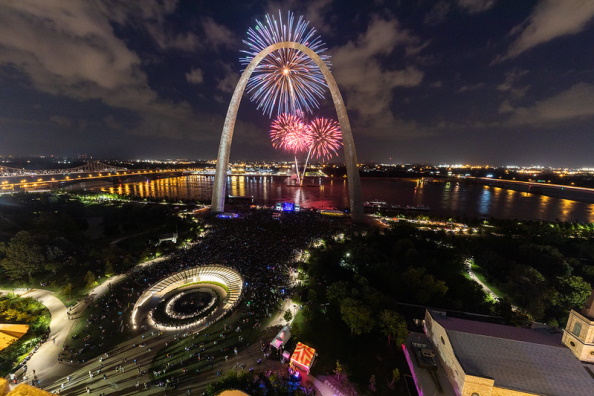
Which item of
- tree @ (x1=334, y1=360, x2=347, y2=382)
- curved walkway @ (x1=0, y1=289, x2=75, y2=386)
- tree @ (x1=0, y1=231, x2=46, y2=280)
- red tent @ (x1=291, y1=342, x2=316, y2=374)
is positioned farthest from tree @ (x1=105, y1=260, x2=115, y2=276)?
tree @ (x1=334, y1=360, x2=347, y2=382)

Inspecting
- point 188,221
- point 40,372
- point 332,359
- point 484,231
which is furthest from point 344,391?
point 484,231

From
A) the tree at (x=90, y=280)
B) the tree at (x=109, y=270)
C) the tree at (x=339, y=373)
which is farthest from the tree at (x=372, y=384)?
the tree at (x=109, y=270)

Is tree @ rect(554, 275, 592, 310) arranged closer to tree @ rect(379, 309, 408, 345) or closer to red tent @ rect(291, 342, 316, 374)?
tree @ rect(379, 309, 408, 345)

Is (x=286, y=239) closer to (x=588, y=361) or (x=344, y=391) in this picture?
(x=344, y=391)

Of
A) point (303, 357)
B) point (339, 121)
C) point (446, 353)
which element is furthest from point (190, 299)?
point (339, 121)

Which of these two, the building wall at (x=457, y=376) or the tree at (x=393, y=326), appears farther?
the tree at (x=393, y=326)

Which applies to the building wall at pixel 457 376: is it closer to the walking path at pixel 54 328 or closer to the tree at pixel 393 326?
the tree at pixel 393 326
